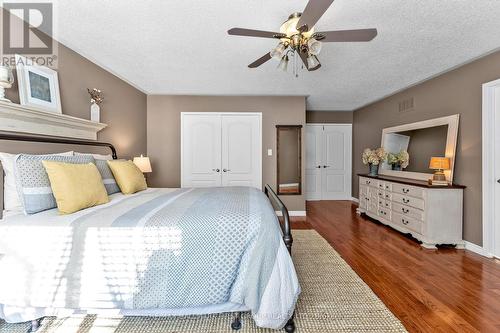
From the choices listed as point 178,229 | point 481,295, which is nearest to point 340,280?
point 481,295

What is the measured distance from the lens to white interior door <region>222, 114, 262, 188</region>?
4680 mm

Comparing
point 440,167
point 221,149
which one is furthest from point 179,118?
point 440,167

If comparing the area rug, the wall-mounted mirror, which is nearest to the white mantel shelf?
the area rug

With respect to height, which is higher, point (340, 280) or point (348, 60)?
point (348, 60)

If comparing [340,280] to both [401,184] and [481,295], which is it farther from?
[401,184]

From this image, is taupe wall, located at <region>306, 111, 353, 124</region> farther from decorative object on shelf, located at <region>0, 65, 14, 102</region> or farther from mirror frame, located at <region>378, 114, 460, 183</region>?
decorative object on shelf, located at <region>0, 65, 14, 102</region>

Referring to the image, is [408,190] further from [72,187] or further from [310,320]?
[72,187]

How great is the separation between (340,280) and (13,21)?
3936 mm

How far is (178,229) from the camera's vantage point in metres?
1.46

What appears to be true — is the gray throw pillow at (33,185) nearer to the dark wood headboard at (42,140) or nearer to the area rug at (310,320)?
the dark wood headboard at (42,140)

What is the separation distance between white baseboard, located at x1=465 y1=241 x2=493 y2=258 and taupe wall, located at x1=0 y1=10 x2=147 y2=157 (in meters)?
5.17

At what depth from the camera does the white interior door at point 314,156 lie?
617cm

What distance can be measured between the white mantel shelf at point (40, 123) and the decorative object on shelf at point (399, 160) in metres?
5.00

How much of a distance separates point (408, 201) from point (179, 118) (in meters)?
4.35
